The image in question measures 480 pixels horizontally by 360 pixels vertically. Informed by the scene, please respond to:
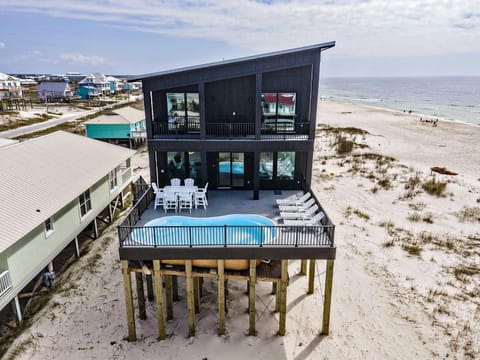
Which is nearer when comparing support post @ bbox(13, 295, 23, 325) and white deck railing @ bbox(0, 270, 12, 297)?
white deck railing @ bbox(0, 270, 12, 297)

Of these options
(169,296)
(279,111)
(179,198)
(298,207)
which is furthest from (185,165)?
(169,296)

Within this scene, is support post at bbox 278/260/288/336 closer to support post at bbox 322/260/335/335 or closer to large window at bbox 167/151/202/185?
support post at bbox 322/260/335/335

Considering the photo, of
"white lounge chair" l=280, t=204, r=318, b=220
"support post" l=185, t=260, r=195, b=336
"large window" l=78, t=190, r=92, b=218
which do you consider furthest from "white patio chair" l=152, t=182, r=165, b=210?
"white lounge chair" l=280, t=204, r=318, b=220

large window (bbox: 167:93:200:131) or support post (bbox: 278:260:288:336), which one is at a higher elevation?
large window (bbox: 167:93:200:131)

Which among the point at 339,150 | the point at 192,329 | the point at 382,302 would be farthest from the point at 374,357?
the point at 339,150

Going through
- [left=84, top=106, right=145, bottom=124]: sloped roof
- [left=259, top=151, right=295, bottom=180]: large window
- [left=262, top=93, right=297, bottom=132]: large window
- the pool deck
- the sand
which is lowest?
the sand

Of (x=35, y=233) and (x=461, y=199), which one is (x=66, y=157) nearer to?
(x=35, y=233)
